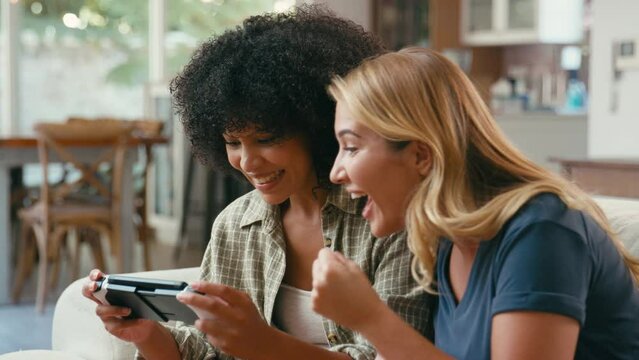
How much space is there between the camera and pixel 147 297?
4.79 ft

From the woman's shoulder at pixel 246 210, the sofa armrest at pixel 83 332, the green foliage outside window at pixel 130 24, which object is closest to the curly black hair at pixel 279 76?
the woman's shoulder at pixel 246 210

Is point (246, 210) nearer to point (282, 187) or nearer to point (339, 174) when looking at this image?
point (282, 187)

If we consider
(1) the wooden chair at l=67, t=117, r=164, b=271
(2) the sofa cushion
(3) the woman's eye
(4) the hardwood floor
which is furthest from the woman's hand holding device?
(1) the wooden chair at l=67, t=117, r=164, b=271

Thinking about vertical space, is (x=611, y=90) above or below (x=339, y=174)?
above

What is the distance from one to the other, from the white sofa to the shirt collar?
0.25m

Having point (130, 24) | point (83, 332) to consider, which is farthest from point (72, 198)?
point (83, 332)

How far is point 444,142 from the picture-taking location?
1273 mm

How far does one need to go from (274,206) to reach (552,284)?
72 centimetres

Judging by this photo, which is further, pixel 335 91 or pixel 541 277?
pixel 335 91

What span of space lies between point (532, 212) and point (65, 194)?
4026 mm

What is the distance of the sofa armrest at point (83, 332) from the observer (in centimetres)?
181

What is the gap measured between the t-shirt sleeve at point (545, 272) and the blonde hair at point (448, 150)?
0.05 metres

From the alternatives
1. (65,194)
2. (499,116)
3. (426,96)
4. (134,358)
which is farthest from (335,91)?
(499,116)

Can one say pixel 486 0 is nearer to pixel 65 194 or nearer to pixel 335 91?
pixel 65 194
